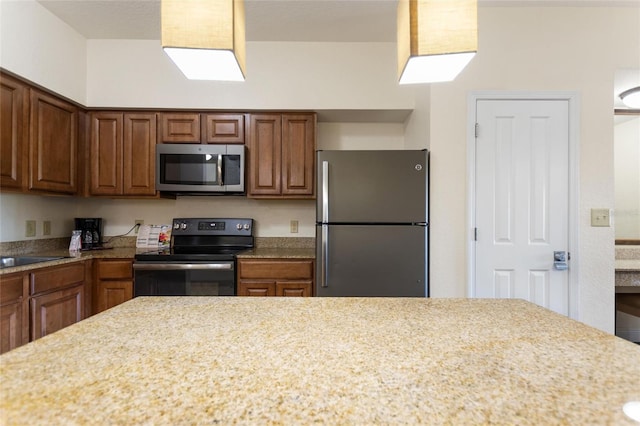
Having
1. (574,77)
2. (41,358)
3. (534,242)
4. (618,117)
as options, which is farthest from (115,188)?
(618,117)

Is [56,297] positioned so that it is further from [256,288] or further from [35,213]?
[256,288]

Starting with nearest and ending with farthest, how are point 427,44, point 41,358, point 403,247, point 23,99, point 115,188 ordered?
point 41,358 < point 427,44 < point 23,99 < point 403,247 < point 115,188

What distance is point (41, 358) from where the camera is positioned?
0.66m

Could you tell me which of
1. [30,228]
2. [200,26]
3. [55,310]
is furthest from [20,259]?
[200,26]

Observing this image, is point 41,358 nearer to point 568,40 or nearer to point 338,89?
point 338,89

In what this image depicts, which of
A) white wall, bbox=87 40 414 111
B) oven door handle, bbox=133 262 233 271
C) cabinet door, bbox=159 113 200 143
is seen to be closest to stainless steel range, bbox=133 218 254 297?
oven door handle, bbox=133 262 233 271

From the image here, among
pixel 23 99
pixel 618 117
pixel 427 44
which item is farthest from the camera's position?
pixel 618 117

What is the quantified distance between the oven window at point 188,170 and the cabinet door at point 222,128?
0.19 metres

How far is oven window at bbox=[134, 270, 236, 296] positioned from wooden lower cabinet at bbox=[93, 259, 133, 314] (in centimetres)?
9

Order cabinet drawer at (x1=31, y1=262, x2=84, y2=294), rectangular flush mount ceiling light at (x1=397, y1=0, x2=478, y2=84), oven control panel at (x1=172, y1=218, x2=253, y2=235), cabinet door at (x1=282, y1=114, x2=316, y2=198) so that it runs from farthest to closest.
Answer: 1. oven control panel at (x1=172, y1=218, x2=253, y2=235)
2. cabinet door at (x1=282, y1=114, x2=316, y2=198)
3. cabinet drawer at (x1=31, y1=262, x2=84, y2=294)
4. rectangular flush mount ceiling light at (x1=397, y1=0, x2=478, y2=84)

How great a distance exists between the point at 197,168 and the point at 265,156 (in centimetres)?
56

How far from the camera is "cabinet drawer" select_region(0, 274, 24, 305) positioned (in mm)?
1767

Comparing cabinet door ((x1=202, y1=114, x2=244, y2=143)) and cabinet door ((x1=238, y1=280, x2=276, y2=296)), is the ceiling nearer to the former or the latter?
cabinet door ((x1=202, y1=114, x2=244, y2=143))

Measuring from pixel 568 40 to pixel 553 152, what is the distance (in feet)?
2.65
